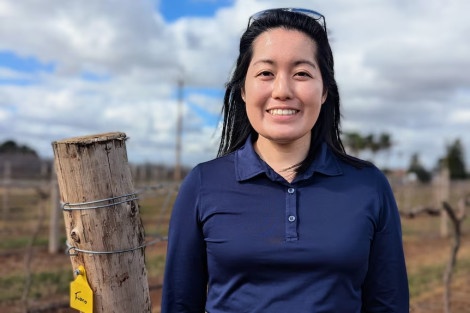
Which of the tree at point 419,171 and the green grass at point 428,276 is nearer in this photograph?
the green grass at point 428,276

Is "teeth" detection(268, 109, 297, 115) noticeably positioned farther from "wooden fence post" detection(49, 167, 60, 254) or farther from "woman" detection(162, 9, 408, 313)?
"wooden fence post" detection(49, 167, 60, 254)

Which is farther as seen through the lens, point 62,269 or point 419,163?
point 419,163

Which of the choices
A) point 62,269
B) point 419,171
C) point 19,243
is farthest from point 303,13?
point 419,171

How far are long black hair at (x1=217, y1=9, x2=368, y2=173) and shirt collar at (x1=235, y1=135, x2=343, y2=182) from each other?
0.09ft

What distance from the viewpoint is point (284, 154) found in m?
1.64

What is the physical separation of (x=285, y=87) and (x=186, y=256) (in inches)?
23.6

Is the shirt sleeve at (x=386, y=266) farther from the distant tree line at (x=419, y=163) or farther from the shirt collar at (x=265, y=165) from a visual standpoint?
the distant tree line at (x=419, y=163)

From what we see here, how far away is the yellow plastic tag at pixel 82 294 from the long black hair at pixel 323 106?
67 cm

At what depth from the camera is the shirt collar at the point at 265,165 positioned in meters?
1.57

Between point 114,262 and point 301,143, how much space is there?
0.78 meters

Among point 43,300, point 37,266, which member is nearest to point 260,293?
point 43,300

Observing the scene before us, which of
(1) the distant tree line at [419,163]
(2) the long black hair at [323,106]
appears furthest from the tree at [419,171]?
(2) the long black hair at [323,106]

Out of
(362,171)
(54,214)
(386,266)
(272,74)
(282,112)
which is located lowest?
(54,214)

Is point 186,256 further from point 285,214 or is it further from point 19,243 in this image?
point 19,243
